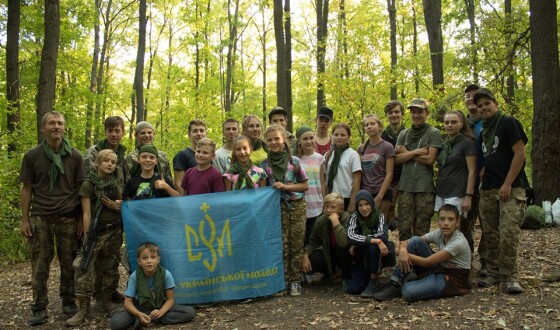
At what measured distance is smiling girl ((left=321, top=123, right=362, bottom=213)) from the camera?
20.5 feet

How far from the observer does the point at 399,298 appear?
18.2ft

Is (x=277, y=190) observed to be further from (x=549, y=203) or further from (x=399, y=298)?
(x=549, y=203)

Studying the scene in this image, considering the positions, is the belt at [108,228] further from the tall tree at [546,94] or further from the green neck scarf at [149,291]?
the tall tree at [546,94]

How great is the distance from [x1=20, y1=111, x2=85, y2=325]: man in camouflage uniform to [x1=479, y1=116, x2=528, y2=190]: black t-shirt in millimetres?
4968

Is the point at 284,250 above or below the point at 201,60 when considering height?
below

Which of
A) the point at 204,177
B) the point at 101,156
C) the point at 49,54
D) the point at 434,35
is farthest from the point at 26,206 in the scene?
the point at 434,35

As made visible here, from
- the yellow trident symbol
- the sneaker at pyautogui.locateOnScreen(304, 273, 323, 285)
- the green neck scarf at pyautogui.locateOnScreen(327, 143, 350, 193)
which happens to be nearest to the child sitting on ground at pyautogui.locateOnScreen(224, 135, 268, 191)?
the yellow trident symbol

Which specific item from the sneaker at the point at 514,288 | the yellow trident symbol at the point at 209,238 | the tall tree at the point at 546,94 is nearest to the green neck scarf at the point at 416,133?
the sneaker at the point at 514,288

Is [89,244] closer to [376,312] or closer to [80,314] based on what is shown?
[80,314]

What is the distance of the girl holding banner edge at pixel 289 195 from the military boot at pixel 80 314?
8.08 ft

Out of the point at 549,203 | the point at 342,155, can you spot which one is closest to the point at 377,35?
the point at 549,203

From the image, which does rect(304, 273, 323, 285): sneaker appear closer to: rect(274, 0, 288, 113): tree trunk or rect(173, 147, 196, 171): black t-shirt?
rect(173, 147, 196, 171): black t-shirt

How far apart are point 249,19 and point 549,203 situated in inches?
987

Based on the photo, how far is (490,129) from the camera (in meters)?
5.48
